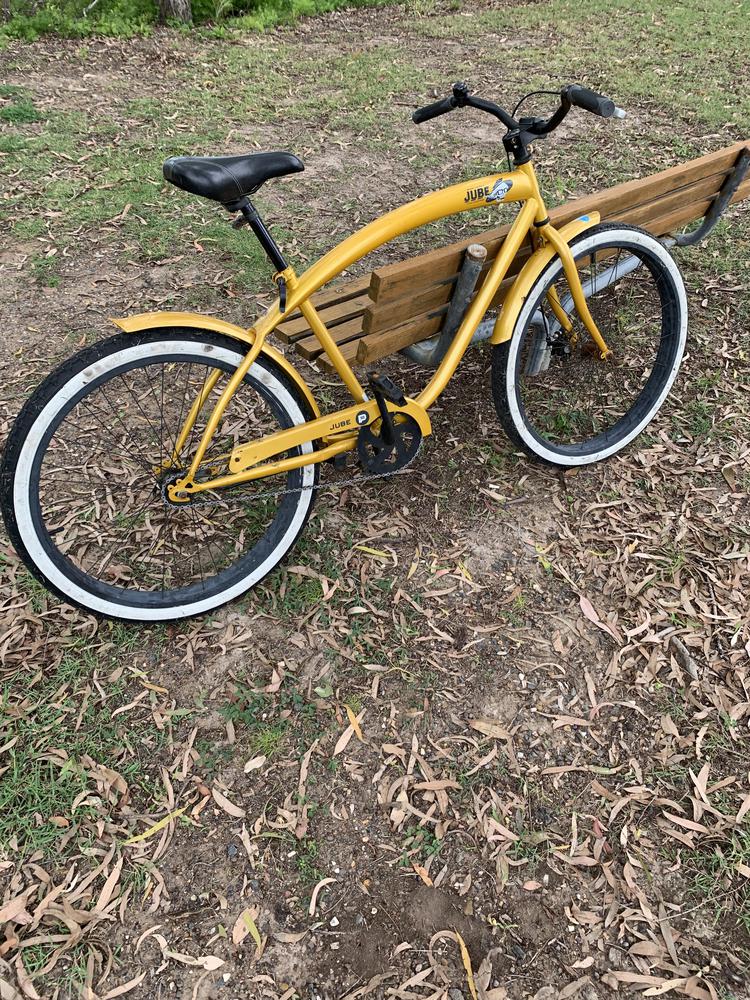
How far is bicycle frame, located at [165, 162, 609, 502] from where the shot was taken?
8.38 ft

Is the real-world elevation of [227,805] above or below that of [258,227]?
below

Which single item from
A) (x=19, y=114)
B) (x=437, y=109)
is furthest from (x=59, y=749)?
(x=19, y=114)

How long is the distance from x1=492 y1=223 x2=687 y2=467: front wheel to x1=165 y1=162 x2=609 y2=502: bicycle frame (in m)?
0.18

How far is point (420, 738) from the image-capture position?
2625 millimetres

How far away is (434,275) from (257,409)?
53.1 inches

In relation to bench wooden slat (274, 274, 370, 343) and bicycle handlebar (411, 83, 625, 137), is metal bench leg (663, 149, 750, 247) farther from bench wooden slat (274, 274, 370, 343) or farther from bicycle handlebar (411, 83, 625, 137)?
bench wooden slat (274, 274, 370, 343)

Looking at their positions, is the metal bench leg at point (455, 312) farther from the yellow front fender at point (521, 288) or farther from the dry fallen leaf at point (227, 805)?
the dry fallen leaf at point (227, 805)

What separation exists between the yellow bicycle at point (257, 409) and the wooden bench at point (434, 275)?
17cm

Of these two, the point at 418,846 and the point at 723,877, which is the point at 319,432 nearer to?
the point at 418,846

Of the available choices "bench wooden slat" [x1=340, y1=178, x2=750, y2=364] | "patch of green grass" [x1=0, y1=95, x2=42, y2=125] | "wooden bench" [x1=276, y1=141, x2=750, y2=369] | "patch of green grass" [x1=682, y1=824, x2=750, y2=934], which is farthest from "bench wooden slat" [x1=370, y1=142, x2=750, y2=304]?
"patch of green grass" [x1=0, y1=95, x2=42, y2=125]

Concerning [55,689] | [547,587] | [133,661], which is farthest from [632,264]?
[55,689]

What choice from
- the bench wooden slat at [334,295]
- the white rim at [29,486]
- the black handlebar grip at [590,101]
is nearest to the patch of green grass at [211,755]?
the white rim at [29,486]

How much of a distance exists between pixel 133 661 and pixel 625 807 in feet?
6.64

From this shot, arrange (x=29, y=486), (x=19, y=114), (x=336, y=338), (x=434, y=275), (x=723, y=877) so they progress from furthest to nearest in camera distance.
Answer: (x=19, y=114) → (x=336, y=338) → (x=434, y=275) → (x=29, y=486) → (x=723, y=877)
